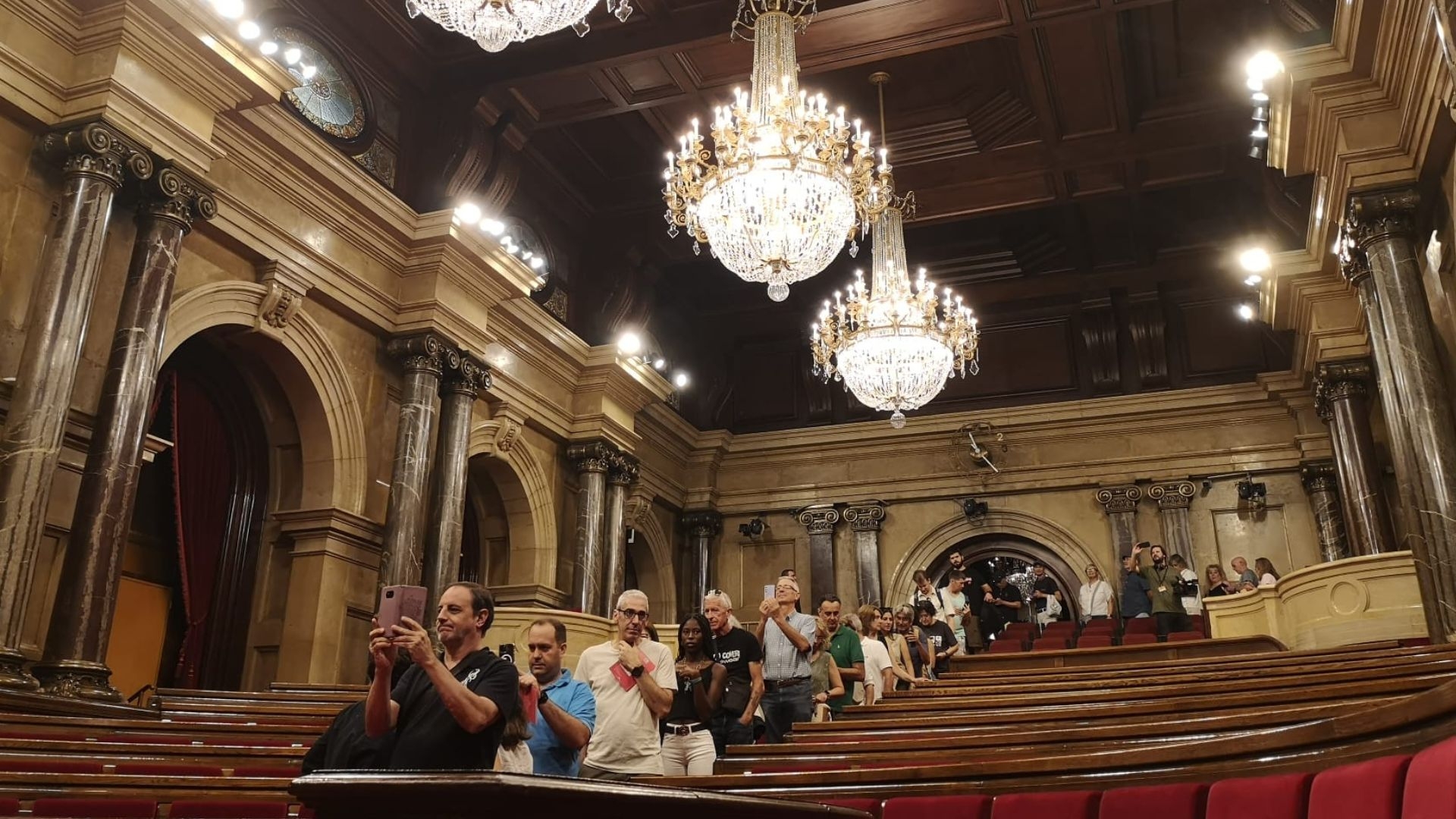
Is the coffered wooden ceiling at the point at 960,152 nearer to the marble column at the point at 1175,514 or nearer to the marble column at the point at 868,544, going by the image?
the marble column at the point at 868,544

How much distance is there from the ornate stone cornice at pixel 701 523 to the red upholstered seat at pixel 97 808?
490 inches

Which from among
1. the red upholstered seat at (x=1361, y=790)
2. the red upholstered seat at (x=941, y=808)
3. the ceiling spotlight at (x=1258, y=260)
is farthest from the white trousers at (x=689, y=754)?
the ceiling spotlight at (x=1258, y=260)

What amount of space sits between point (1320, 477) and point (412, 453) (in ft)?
35.1

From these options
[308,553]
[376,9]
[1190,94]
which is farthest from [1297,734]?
[1190,94]

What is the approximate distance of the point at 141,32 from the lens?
23.0ft

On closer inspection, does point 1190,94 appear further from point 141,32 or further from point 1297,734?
point 1297,734

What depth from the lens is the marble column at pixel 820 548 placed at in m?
15.0

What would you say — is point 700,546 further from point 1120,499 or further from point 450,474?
point 450,474

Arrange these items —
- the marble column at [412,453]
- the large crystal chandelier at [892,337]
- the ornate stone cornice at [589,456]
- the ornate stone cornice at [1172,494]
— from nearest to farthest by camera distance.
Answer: the marble column at [412,453], the large crystal chandelier at [892,337], the ornate stone cornice at [589,456], the ornate stone cornice at [1172,494]

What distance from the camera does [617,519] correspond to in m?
12.7

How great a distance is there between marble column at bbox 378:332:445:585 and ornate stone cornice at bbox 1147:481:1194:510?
9.16m

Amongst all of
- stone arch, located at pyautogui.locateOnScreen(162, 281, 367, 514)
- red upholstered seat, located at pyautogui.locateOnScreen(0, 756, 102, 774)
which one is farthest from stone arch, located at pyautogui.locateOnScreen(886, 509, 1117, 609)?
red upholstered seat, located at pyautogui.locateOnScreen(0, 756, 102, 774)

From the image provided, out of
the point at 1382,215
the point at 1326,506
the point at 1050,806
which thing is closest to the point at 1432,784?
the point at 1050,806

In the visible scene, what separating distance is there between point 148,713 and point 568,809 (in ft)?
17.9
